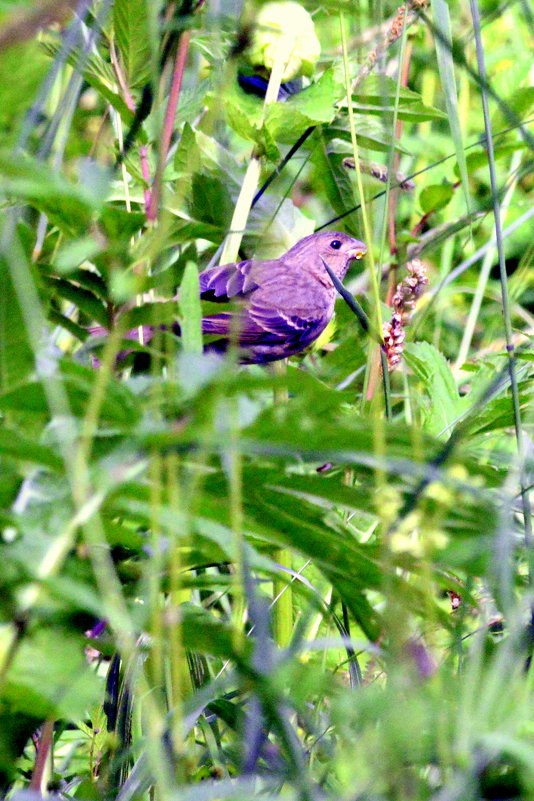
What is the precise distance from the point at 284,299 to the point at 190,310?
171cm

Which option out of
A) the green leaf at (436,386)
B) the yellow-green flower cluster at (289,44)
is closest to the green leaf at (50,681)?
the green leaf at (436,386)

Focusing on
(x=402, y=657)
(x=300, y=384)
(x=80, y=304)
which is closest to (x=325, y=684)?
(x=402, y=657)

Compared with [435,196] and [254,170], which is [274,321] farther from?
[254,170]

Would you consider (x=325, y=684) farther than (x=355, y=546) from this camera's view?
No

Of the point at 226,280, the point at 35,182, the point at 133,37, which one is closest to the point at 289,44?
the point at 133,37

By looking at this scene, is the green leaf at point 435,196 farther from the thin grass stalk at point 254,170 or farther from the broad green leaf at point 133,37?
the broad green leaf at point 133,37

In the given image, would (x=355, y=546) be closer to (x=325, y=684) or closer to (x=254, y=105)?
(x=325, y=684)

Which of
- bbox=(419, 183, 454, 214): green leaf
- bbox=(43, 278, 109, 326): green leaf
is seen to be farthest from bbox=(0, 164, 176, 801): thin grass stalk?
bbox=(419, 183, 454, 214): green leaf

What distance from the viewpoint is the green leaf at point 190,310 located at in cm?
75

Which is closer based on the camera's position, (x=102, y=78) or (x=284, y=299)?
(x=102, y=78)

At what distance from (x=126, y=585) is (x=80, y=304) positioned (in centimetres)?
28

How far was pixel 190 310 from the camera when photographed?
751 millimetres

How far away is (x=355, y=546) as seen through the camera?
735mm

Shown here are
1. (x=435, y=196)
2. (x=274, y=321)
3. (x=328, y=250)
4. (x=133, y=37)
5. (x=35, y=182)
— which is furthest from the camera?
(x=328, y=250)
